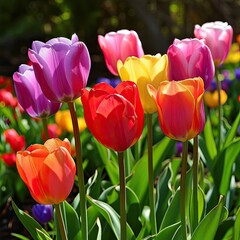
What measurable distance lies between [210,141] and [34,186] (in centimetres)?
133

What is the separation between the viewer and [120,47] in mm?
1898

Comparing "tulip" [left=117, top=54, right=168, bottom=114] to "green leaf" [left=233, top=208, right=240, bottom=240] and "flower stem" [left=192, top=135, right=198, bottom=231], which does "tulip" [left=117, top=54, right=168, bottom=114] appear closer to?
"flower stem" [left=192, top=135, right=198, bottom=231]

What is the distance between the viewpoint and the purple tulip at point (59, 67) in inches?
54.1

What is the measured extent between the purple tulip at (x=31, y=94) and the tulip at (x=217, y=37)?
2.00 ft

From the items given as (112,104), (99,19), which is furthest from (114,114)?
(99,19)

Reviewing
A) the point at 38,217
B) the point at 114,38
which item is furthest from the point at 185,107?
the point at 38,217

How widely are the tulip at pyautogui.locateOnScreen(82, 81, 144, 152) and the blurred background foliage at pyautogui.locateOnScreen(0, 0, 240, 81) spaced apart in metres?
6.16

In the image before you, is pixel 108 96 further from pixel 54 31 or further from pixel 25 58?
pixel 25 58

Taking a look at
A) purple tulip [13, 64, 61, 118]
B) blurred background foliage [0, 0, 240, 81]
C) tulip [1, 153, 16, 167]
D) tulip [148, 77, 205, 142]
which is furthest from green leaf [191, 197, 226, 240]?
blurred background foliage [0, 0, 240, 81]

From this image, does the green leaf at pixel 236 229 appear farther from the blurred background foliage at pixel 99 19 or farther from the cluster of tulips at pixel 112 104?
the blurred background foliage at pixel 99 19

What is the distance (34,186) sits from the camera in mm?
1318

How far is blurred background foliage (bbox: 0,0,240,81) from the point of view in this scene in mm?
7668

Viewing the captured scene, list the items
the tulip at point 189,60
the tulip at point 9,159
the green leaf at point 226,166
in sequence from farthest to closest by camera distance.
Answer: the tulip at point 9,159 < the green leaf at point 226,166 < the tulip at point 189,60

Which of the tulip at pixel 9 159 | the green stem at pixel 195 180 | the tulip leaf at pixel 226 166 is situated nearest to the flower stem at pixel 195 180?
the green stem at pixel 195 180
